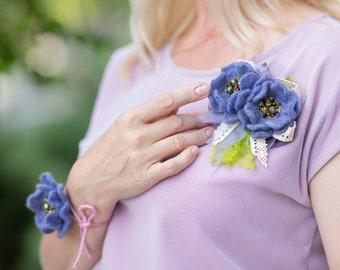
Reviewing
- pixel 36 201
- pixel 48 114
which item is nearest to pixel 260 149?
pixel 36 201

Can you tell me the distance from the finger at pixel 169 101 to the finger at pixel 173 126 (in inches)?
0.7

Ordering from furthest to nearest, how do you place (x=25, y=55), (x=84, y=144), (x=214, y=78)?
(x=25, y=55) < (x=84, y=144) < (x=214, y=78)

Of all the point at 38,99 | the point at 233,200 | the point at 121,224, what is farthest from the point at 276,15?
the point at 38,99

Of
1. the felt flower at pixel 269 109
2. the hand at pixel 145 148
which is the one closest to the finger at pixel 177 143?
the hand at pixel 145 148

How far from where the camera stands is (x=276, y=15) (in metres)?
1.31

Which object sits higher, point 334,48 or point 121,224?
point 334,48

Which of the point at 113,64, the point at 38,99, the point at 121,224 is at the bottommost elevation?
the point at 38,99

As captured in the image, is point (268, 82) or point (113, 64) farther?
point (113, 64)

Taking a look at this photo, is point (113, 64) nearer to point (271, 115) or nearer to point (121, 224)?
point (121, 224)

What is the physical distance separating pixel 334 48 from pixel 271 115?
0.18 meters

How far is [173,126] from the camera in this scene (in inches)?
49.3

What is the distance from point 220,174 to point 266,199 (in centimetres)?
10

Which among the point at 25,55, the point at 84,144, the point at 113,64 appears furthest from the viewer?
the point at 25,55

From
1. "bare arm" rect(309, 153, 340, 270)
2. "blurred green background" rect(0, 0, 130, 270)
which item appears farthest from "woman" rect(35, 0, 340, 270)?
"blurred green background" rect(0, 0, 130, 270)
